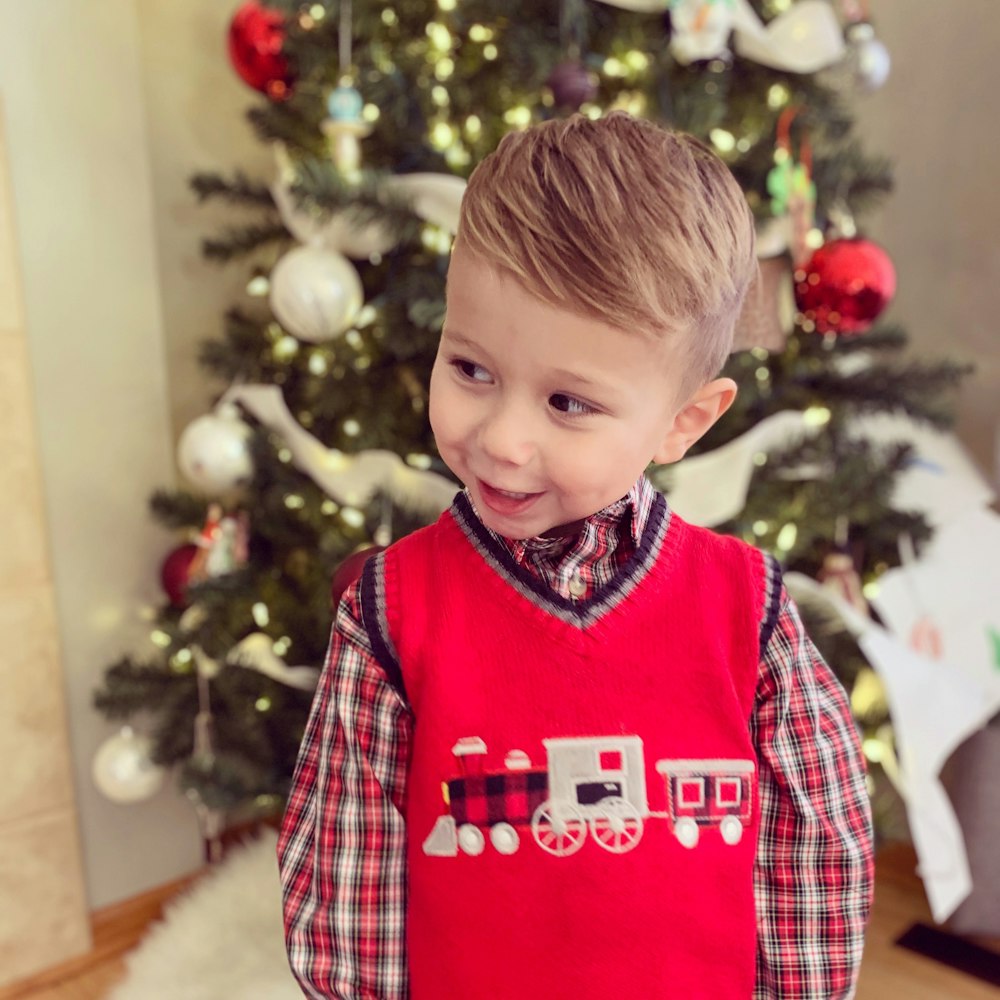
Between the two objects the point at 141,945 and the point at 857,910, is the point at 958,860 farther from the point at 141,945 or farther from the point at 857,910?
the point at 141,945

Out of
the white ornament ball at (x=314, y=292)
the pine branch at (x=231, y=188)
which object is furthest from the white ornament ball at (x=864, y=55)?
the pine branch at (x=231, y=188)

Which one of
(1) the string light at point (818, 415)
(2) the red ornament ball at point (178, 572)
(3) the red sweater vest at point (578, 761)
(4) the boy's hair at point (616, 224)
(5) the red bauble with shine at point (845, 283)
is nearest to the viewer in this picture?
(4) the boy's hair at point (616, 224)

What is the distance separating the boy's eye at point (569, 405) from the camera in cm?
54

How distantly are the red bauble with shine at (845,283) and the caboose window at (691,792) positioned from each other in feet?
2.69

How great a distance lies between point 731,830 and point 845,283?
2.73ft

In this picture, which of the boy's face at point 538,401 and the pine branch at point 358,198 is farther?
the pine branch at point 358,198

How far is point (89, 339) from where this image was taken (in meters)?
1.44

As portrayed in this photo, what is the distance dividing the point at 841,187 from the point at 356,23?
0.75 m

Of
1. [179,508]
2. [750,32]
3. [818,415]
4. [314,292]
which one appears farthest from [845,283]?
[179,508]

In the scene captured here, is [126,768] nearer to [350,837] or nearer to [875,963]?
[350,837]

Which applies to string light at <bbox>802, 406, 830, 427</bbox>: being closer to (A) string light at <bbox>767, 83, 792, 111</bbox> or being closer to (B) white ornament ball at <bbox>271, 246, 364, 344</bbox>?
(A) string light at <bbox>767, 83, 792, 111</bbox>

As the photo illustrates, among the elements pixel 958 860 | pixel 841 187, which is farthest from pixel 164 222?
pixel 958 860

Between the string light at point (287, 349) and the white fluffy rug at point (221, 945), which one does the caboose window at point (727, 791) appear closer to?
the white fluffy rug at point (221, 945)

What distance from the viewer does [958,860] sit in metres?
1.26
